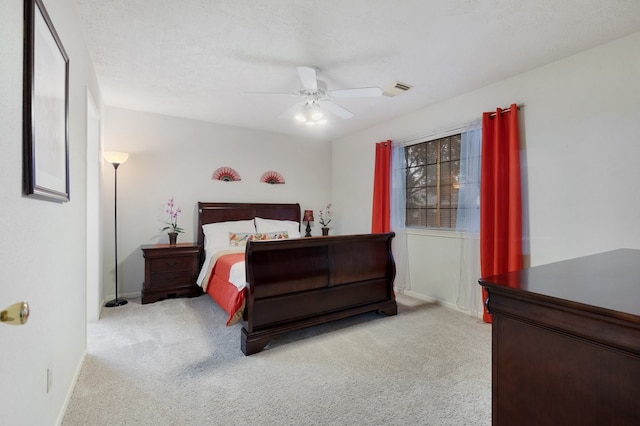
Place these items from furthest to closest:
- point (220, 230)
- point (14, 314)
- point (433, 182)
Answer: point (220, 230), point (433, 182), point (14, 314)

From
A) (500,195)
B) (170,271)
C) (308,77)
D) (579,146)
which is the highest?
(308,77)

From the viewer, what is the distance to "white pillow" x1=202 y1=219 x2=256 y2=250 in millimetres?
4305

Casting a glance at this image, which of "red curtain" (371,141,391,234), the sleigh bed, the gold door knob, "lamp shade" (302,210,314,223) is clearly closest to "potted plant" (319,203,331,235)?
"lamp shade" (302,210,314,223)

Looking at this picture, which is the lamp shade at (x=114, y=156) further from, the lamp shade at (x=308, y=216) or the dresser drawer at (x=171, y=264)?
the lamp shade at (x=308, y=216)

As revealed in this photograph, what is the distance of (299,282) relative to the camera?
2.84 metres

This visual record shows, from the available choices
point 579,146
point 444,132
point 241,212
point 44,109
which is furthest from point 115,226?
point 579,146

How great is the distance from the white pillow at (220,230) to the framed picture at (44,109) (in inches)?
102

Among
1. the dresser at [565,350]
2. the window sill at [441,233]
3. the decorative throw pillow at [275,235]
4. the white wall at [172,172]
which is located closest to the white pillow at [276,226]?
the decorative throw pillow at [275,235]

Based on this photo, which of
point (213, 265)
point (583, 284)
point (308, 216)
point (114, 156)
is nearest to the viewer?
point (583, 284)

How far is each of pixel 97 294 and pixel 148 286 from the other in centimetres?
63

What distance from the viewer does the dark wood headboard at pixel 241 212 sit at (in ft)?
15.0

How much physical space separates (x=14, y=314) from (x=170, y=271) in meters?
3.45

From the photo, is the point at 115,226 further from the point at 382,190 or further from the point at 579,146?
the point at 579,146

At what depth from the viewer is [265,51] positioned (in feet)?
8.57
